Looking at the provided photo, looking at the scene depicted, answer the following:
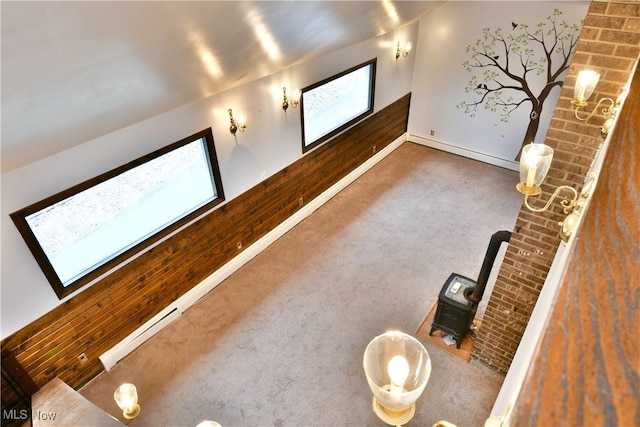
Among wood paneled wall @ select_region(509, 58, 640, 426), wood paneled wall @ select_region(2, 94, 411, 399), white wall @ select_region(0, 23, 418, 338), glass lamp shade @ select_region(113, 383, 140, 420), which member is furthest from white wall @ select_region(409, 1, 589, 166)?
glass lamp shade @ select_region(113, 383, 140, 420)

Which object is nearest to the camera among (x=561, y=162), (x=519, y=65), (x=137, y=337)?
(x=561, y=162)

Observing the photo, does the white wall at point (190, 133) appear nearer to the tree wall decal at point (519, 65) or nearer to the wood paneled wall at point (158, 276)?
the wood paneled wall at point (158, 276)

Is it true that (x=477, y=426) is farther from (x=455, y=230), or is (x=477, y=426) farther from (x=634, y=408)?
(x=634, y=408)

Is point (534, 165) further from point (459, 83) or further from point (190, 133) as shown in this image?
point (459, 83)

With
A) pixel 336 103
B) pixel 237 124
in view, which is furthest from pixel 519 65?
pixel 237 124

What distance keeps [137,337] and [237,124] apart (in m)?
2.56

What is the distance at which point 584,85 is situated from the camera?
2.24 meters

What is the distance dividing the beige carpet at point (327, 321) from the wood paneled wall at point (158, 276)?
324 mm

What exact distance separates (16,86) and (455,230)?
5356 millimetres

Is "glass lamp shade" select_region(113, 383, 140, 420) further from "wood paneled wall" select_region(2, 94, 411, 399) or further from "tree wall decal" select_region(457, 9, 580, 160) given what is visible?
"tree wall decal" select_region(457, 9, 580, 160)

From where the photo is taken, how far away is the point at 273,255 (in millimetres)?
5438

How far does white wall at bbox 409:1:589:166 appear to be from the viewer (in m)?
6.01

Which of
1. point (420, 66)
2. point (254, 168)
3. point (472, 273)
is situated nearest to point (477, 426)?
point (472, 273)

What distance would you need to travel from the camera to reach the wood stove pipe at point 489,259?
10.9ft
